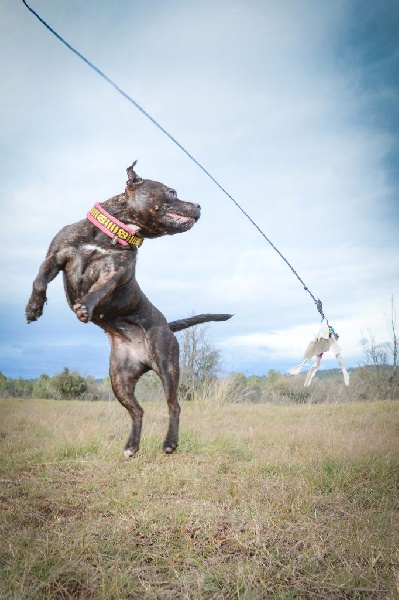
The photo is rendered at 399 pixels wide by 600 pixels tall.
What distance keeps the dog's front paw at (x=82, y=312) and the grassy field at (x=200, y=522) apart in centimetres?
142

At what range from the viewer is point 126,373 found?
494 cm

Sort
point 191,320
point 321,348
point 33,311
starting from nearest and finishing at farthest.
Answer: point 33,311 → point 321,348 → point 191,320

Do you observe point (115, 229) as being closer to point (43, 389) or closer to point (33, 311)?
point (33, 311)

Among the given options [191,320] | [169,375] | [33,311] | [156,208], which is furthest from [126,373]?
[156,208]

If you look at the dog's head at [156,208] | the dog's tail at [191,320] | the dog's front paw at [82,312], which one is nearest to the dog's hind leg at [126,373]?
the dog's tail at [191,320]

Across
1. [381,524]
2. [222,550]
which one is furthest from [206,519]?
[381,524]

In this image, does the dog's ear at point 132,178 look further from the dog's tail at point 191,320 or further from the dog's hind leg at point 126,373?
the dog's tail at point 191,320

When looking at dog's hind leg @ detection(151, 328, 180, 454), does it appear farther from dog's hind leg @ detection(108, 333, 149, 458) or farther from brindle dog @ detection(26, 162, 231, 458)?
dog's hind leg @ detection(108, 333, 149, 458)

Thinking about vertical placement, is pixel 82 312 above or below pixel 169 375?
above

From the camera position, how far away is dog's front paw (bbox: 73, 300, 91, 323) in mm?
3555

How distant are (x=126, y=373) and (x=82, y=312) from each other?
158 centimetres

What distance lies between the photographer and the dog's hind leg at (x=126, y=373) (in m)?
4.88

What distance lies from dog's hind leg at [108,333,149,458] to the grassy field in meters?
0.50

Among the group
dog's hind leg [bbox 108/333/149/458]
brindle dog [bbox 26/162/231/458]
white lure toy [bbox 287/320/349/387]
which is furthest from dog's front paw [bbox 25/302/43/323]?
white lure toy [bbox 287/320/349/387]
